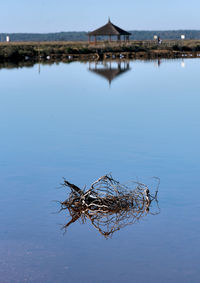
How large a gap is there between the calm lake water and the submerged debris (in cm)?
25

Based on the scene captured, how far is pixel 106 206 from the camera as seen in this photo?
11688mm

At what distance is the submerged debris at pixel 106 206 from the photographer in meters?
11.4

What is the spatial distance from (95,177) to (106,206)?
2.83m

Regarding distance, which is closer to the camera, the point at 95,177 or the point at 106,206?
the point at 106,206

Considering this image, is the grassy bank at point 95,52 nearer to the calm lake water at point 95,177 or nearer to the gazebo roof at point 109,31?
the gazebo roof at point 109,31

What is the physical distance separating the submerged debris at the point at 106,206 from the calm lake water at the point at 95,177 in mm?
248

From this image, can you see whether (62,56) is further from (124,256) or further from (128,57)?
(124,256)

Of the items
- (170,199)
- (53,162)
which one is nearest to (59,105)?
(53,162)

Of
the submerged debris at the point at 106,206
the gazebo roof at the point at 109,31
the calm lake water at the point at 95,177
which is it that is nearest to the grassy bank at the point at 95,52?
the gazebo roof at the point at 109,31

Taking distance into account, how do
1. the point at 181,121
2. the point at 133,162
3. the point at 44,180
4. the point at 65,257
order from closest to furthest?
the point at 65,257, the point at 44,180, the point at 133,162, the point at 181,121

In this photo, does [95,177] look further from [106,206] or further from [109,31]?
[109,31]

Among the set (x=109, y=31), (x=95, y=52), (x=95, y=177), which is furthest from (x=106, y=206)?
(x=109, y=31)

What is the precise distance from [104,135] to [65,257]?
11.3 metres

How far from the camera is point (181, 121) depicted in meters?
23.9
